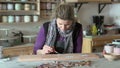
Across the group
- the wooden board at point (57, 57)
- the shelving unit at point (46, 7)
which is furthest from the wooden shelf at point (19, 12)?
the wooden board at point (57, 57)

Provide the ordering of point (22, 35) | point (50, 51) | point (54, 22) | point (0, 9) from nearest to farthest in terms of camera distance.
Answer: point (50, 51) < point (54, 22) < point (0, 9) < point (22, 35)

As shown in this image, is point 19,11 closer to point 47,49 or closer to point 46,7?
point 46,7

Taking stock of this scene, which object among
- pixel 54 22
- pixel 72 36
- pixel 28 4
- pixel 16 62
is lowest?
pixel 16 62

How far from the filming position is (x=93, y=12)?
15.2ft

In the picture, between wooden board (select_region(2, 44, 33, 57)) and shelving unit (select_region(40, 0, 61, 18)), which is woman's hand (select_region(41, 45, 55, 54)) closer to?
wooden board (select_region(2, 44, 33, 57))

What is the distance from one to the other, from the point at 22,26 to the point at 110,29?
170cm

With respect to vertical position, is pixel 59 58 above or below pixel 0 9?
below

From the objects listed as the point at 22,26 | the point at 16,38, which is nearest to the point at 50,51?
the point at 16,38

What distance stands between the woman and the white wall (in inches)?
89.3

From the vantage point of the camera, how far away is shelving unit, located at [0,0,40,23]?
3.65 m

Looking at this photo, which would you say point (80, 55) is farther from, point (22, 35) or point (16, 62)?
point (22, 35)

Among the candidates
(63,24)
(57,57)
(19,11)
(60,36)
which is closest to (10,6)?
(19,11)

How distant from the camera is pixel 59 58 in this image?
189cm

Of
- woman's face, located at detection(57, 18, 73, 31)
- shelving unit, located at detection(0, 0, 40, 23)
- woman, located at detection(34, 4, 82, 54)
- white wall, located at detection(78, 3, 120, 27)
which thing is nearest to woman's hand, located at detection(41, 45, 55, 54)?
woman, located at detection(34, 4, 82, 54)
